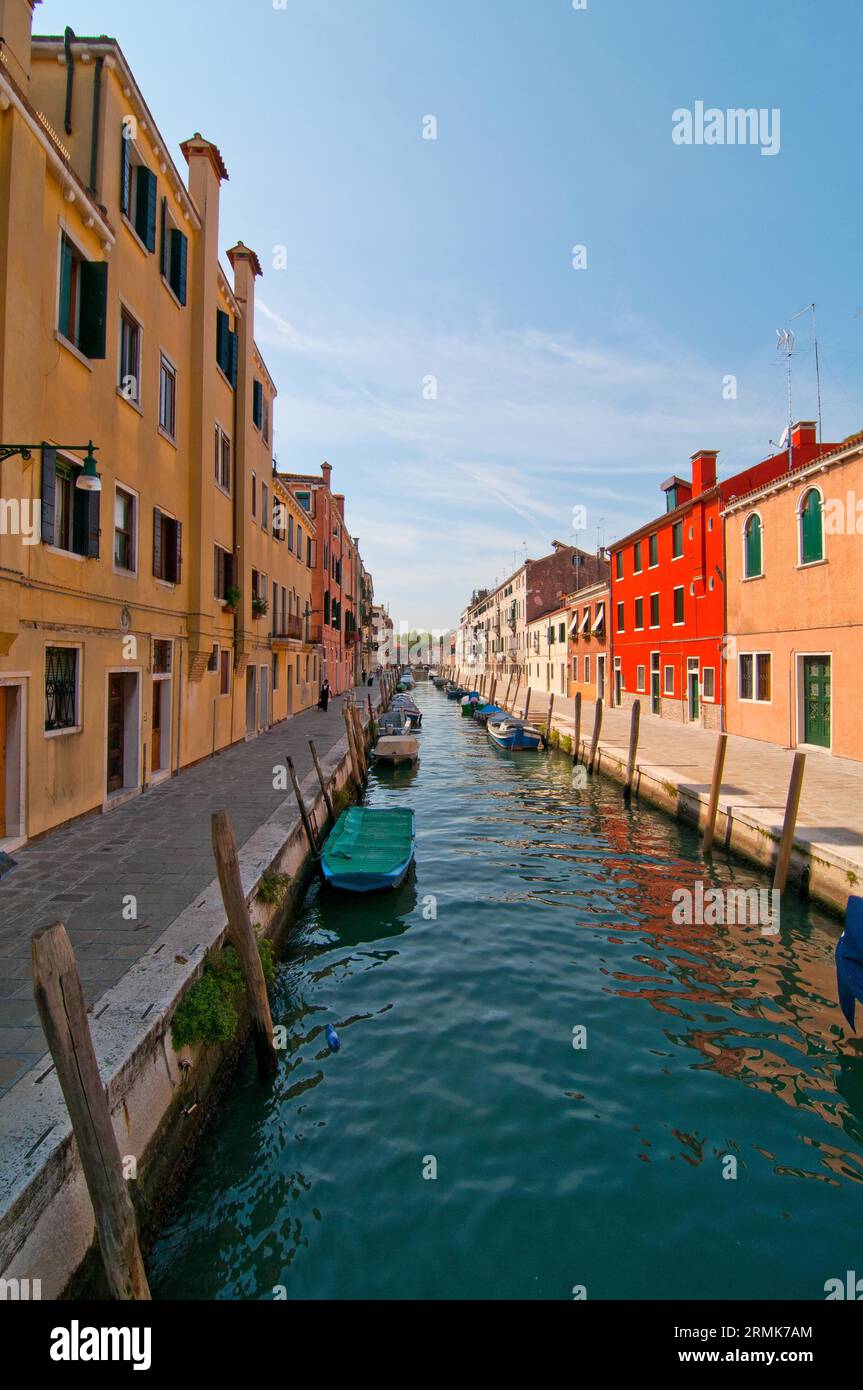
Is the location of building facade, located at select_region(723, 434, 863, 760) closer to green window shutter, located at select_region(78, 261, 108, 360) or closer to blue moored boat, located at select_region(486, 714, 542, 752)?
blue moored boat, located at select_region(486, 714, 542, 752)

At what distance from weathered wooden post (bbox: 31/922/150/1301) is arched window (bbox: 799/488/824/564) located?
687 inches

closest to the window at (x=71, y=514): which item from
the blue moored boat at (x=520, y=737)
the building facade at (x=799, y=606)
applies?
the building facade at (x=799, y=606)

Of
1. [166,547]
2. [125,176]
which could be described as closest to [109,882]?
[166,547]

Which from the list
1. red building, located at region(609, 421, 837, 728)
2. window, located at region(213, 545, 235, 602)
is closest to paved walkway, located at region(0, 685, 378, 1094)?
window, located at region(213, 545, 235, 602)

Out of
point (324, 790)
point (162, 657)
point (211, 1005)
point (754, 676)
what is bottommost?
point (211, 1005)

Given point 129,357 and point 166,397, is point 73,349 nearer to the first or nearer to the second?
point 129,357

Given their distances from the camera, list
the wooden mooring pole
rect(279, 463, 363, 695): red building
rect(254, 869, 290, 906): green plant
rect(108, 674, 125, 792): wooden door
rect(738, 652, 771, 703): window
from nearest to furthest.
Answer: the wooden mooring pole
rect(254, 869, 290, 906): green plant
rect(108, 674, 125, 792): wooden door
rect(738, 652, 771, 703): window
rect(279, 463, 363, 695): red building

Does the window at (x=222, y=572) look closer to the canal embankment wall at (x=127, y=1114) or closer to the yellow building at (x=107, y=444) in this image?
the yellow building at (x=107, y=444)

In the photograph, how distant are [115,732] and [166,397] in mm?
6596

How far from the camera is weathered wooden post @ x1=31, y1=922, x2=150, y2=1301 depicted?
2947 mm

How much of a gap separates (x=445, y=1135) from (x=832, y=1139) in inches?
112

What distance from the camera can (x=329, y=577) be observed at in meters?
36.5

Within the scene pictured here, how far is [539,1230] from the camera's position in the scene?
4059 millimetres
